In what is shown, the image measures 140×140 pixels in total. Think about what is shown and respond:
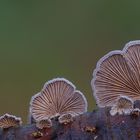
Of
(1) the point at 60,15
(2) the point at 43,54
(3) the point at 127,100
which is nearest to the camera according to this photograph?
(3) the point at 127,100

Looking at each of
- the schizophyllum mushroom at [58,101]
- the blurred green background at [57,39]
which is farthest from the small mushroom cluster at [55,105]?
the blurred green background at [57,39]

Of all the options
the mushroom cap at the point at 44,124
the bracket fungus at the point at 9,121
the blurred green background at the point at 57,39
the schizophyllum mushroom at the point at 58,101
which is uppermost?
the blurred green background at the point at 57,39

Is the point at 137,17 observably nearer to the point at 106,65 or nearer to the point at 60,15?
the point at 60,15

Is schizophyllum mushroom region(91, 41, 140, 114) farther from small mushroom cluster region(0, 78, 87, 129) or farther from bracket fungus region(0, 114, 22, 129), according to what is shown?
bracket fungus region(0, 114, 22, 129)

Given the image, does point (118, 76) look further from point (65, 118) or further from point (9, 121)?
point (9, 121)

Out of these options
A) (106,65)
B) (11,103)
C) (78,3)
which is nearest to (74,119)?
(106,65)

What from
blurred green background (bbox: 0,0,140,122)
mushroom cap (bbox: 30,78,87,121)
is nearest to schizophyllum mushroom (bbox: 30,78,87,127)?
mushroom cap (bbox: 30,78,87,121)

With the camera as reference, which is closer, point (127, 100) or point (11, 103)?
point (127, 100)

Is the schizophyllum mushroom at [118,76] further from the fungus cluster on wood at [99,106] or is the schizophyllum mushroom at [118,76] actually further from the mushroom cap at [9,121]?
the mushroom cap at [9,121]
